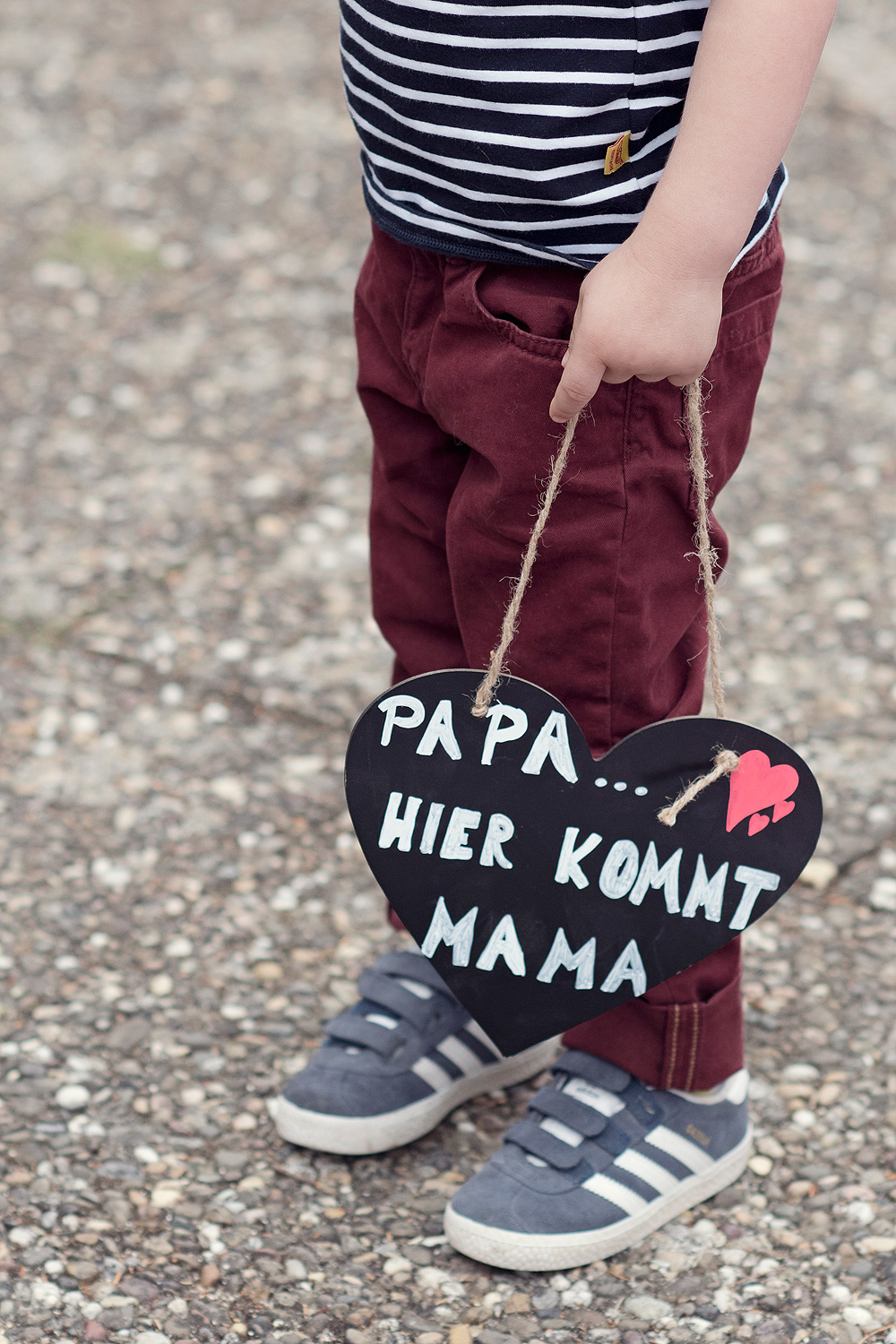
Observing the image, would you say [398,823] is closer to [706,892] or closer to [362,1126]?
[706,892]

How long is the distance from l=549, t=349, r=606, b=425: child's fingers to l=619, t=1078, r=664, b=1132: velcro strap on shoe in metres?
0.70

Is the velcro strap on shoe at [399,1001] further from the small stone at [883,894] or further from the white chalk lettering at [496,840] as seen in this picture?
the small stone at [883,894]

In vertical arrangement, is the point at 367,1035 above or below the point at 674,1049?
below

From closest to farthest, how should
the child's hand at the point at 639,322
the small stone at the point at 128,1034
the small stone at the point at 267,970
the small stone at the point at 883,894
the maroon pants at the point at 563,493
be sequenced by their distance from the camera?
the child's hand at the point at 639,322 < the maroon pants at the point at 563,493 < the small stone at the point at 128,1034 < the small stone at the point at 267,970 < the small stone at the point at 883,894

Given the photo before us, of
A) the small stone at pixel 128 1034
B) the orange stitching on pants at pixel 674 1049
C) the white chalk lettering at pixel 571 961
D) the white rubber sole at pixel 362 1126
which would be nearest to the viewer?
the white chalk lettering at pixel 571 961

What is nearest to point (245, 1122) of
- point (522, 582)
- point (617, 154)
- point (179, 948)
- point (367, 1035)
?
point (367, 1035)

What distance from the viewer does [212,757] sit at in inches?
79.7

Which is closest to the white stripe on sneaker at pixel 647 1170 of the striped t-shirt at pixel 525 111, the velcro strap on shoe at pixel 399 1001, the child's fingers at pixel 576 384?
the velcro strap on shoe at pixel 399 1001

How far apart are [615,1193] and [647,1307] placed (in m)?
0.10

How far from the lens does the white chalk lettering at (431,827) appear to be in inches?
47.1

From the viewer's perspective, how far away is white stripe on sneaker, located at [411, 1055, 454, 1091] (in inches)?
57.9

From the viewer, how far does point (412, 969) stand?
1545 millimetres

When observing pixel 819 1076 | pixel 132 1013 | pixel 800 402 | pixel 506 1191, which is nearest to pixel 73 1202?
pixel 132 1013

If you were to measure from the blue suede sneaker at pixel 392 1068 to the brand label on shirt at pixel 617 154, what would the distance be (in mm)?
854
